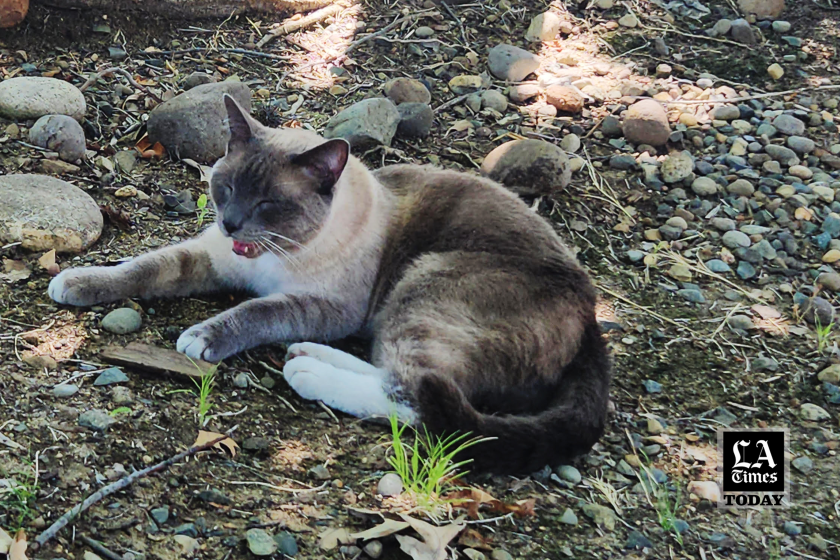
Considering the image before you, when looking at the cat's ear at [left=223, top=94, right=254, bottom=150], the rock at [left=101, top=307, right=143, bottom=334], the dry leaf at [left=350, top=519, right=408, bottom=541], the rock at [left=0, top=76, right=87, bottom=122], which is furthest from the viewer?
the rock at [left=0, top=76, right=87, bottom=122]

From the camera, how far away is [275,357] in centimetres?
329

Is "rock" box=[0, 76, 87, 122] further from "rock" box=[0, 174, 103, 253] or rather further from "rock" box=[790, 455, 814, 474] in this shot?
"rock" box=[790, 455, 814, 474]

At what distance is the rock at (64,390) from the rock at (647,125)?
3271 mm

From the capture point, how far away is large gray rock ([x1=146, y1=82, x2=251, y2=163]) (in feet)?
13.8

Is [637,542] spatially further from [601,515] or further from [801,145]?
[801,145]

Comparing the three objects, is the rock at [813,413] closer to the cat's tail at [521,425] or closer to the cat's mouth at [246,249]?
the cat's tail at [521,425]

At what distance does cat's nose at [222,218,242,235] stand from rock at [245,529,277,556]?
3.92 feet

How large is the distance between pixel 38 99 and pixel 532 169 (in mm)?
2363

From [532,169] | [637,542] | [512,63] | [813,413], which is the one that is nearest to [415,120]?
[532,169]

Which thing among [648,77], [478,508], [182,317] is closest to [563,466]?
[478,508]

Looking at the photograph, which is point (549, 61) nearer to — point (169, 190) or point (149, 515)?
point (169, 190)

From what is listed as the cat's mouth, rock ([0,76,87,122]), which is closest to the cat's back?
the cat's mouth

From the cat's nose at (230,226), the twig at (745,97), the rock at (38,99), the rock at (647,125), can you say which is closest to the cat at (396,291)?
the cat's nose at (230,226)

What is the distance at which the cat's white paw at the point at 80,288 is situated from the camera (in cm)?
318
